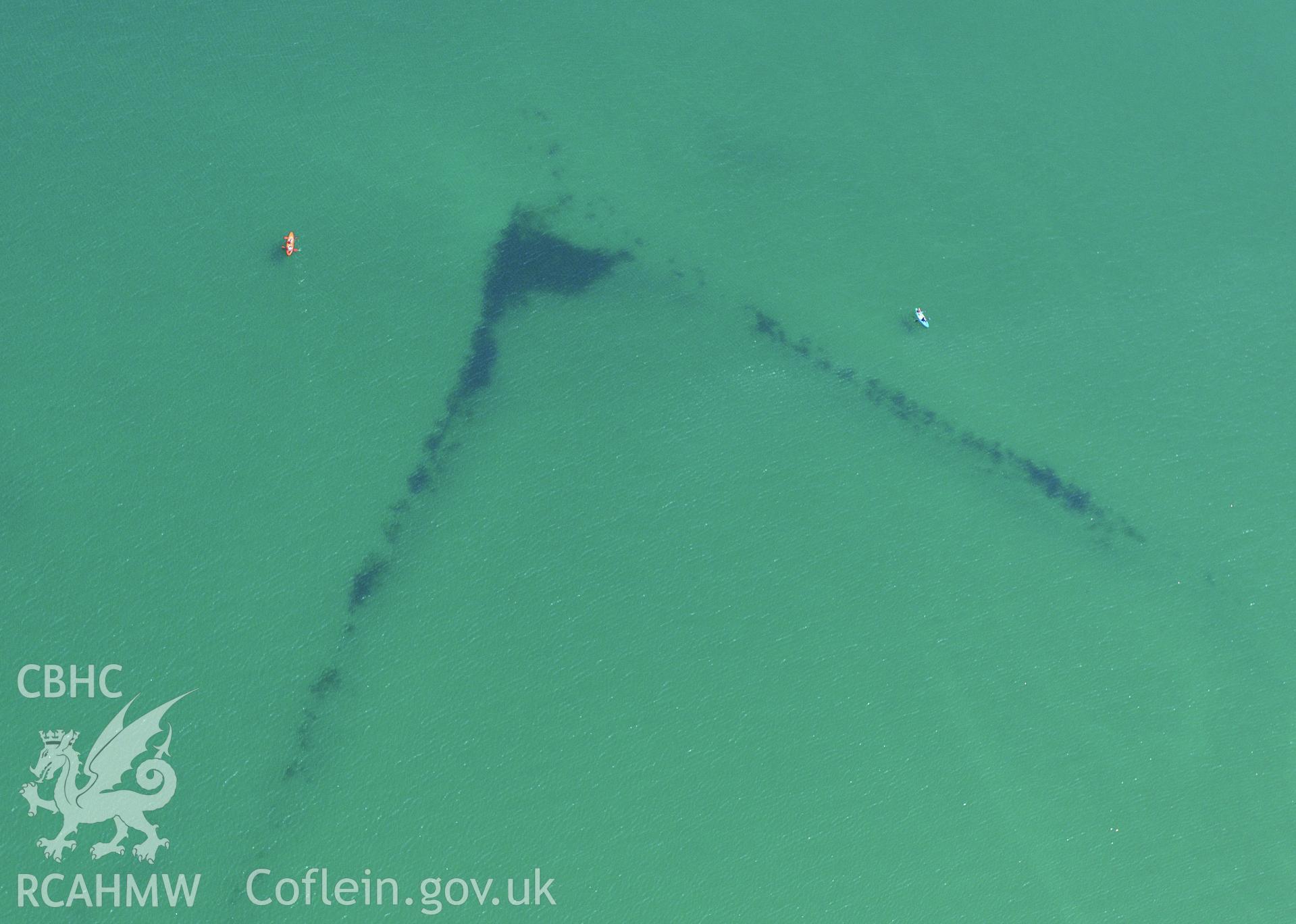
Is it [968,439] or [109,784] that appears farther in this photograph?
[968,439]

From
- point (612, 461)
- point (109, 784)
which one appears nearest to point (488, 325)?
point (612, 461)

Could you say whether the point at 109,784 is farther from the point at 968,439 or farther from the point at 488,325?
the point at 968,439

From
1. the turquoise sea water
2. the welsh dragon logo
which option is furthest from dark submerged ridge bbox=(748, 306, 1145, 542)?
the welsh dragon logo

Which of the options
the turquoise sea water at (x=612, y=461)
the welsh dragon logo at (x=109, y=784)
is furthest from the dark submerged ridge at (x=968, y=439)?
the welsh dragon logo at (x=109, y=784)

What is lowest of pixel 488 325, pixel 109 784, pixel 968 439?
pixel 109 784

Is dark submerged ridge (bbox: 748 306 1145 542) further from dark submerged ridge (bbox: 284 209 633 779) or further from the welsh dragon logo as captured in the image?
the welsh dragon logo

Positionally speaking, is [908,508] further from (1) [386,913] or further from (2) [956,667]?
(1) [386,913]
